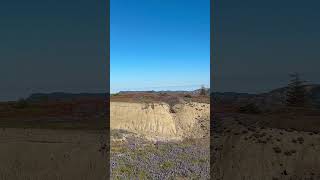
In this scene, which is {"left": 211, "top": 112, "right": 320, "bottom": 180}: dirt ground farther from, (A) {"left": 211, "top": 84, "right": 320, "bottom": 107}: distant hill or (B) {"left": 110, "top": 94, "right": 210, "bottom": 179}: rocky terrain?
(A) {"left": 211, "top": 84, "right": 320, "bottom": 107}: distant hill

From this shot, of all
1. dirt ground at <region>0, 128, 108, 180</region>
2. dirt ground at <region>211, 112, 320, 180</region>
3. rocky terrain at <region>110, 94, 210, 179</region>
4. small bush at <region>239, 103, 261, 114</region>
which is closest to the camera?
dirt ground at <region>0, 128, 108, 180</region>

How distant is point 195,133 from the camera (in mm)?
32062

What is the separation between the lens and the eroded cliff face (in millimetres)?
31719

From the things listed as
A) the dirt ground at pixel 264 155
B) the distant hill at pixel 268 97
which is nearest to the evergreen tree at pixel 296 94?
the distant hill at pixel 268 97

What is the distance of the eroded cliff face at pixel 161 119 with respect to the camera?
3172 cm

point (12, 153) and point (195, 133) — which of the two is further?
point (195, 133)

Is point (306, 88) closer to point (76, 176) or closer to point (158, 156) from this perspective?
point (158, 156)

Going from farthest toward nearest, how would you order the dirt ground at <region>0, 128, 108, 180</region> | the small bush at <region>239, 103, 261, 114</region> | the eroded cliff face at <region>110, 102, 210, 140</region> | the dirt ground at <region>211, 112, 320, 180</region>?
the small bush at <region>239, 103, 261, 114</region>, the eroded cliff face at <region>110, 102, 210, 140</region>, the dirt ground at <region>211, 112, 320, 180</region>, the dirt ground at <region>0, 128, 108, 180</region>

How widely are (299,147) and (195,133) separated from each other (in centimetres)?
1313

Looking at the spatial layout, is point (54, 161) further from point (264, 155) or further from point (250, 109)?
point (250, 109)

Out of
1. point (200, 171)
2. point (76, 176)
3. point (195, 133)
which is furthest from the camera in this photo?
point (195, 133)

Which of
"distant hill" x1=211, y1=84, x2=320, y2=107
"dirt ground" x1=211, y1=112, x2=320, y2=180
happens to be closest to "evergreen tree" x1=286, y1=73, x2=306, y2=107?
"distant hill" x1=211, y1=84, x2=320, y2=107

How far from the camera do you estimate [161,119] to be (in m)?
37.2

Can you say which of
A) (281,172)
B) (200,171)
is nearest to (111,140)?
(200,171)
